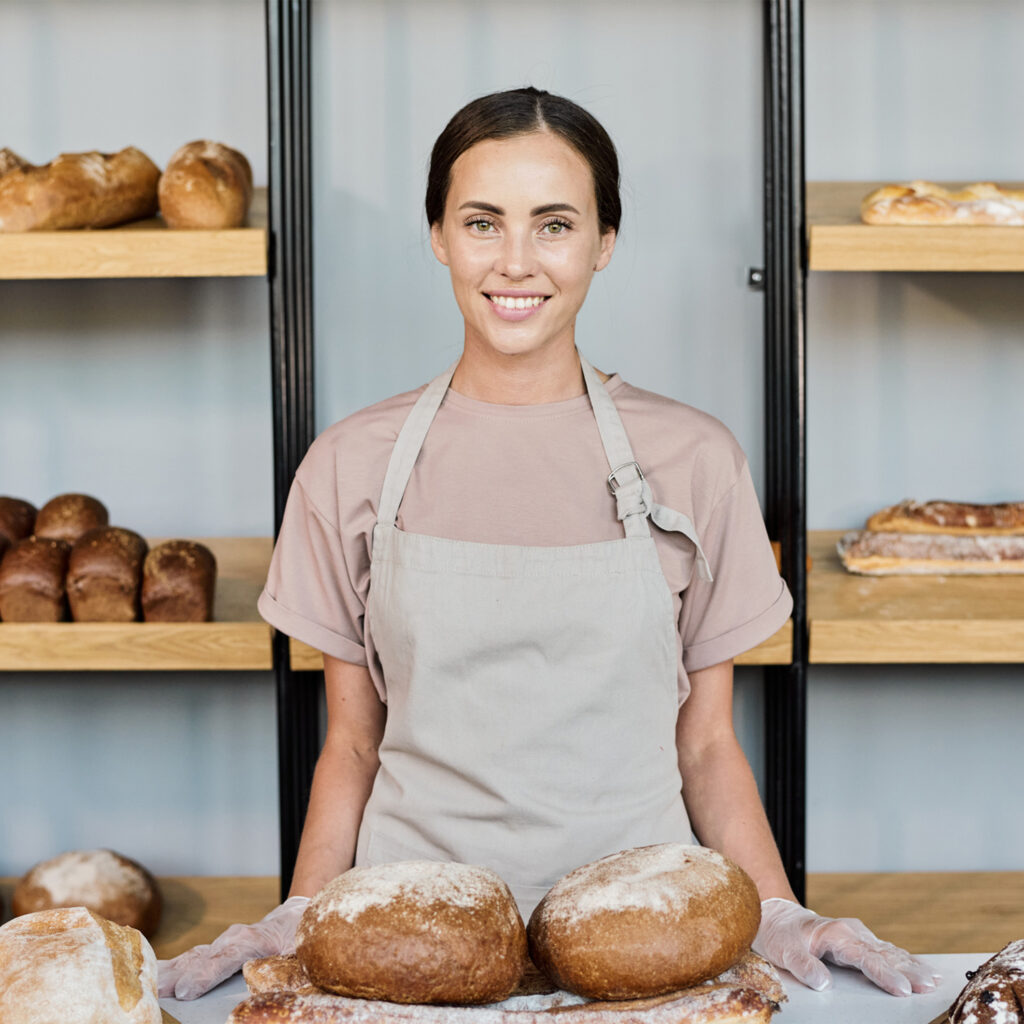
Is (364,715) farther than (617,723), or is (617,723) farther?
(364,715)

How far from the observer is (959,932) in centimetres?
219

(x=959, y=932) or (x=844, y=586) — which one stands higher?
(x=844, y=586)

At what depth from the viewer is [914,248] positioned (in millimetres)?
1881

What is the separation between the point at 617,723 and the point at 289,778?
3.25 ft

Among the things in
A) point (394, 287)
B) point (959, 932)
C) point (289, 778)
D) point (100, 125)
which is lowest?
point (959, 932)

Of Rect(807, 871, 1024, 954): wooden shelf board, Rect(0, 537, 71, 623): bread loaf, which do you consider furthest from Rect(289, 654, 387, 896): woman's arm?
Rect(807, 871, 1024, 954): wooden shelf board

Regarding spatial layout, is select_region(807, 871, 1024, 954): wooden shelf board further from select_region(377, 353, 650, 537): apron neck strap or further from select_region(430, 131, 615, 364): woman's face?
select_region(430, 131, 615, 364): woman's face

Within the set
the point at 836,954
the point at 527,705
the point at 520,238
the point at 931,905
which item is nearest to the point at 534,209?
the point at 520,238

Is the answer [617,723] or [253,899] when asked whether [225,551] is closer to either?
[253,899]

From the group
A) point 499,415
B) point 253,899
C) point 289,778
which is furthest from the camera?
point 253,899

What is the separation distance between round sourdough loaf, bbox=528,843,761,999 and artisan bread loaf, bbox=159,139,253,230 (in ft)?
4.65

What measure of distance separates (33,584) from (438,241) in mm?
980

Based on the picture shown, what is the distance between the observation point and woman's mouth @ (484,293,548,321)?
48.1 inches

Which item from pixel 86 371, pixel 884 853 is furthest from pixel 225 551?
pixel 884 853
